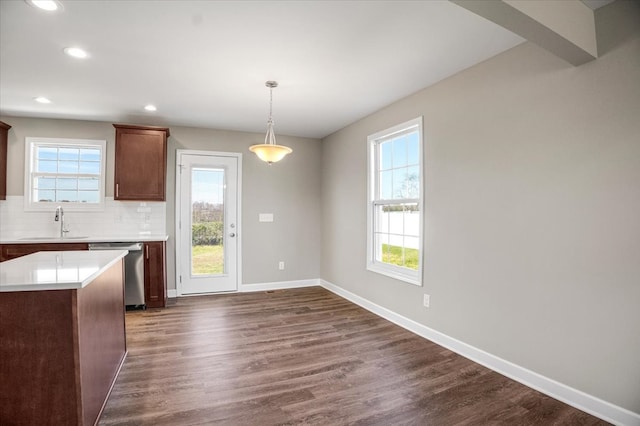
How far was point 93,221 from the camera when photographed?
15.2 ft

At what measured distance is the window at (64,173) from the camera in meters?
4.47

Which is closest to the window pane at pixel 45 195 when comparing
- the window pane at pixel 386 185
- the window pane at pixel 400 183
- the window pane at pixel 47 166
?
the window pane at pixel 47 166

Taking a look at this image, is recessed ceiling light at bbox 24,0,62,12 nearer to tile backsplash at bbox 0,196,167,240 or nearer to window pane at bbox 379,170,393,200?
tile backsplash at bbox 0,196,167,240

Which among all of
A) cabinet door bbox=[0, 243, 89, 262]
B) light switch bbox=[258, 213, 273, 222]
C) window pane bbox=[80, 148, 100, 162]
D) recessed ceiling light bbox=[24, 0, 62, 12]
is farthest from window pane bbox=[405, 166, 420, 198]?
window pane bbox=[80, 148, 100, 162]

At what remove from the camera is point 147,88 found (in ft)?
11.2

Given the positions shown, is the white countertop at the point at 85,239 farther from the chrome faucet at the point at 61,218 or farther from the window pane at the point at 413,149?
the window pane at the point at 413,149

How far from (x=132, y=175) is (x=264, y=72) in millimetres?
2654

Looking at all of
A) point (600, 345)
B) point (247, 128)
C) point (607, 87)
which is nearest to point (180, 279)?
Result: point (247, 128)

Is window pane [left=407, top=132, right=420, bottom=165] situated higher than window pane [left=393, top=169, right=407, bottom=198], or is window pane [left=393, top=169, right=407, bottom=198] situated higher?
window pane [left=407, top=132, right=420, bottom=165]

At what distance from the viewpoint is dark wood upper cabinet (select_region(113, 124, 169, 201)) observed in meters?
4.44

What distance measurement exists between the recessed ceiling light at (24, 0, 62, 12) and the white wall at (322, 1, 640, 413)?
3038mm

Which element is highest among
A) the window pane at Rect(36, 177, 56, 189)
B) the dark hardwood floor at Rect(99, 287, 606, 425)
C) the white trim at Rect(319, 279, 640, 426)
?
the window pane at Rect(36, 177, 56, 189)

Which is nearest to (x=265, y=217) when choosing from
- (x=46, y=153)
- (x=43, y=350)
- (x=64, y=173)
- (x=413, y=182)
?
(x=413, y=182)

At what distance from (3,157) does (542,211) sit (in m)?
6.12
